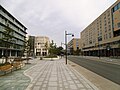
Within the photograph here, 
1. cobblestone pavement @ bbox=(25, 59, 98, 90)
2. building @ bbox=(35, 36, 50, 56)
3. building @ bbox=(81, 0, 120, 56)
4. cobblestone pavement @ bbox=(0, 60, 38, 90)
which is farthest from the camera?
building @ bbox=(35, 36, 50, 56)

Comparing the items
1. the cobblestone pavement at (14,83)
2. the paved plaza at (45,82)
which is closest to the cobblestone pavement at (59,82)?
the paved plaza at (45,82)

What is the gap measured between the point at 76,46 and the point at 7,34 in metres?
136

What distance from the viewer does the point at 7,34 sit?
19.9m

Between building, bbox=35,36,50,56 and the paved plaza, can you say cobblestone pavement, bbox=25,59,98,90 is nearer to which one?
the paved plaza

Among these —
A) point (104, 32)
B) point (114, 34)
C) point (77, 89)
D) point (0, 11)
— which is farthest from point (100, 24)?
point (77, 89)

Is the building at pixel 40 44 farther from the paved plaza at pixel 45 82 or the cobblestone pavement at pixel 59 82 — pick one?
the paved plaza at pixel 45 82

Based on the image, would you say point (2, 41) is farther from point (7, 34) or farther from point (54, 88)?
point (54, 88)

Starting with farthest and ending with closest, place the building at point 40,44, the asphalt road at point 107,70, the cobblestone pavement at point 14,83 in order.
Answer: the building at point 40,44
the asphalt road at point 107,70
the cobblestone pavement at point 14,83

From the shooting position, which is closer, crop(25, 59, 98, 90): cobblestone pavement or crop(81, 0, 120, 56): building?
crop(25, 59, 98, 90): cobblestone pavement

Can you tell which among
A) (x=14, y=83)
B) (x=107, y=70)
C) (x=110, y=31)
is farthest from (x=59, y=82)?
(x=110, y=31)

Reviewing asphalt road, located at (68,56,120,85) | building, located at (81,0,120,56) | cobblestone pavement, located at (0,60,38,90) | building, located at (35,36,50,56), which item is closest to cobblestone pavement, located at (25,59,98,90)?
cobblestone pavement, located at (0,60,38,90)

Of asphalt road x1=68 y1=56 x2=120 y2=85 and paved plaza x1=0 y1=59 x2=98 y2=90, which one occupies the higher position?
paved plaza x1=0 y1=59 x2=98 y2=90

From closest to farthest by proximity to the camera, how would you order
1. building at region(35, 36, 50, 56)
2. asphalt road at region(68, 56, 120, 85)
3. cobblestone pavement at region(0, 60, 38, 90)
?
cobblestone pavement at region(0, 60, 38, 90), asphalt road at region(68, 56, 120, 85), building at region(35, 36, 50, 56)

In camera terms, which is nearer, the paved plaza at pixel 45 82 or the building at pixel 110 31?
the paved plaza at pixel 45 82
